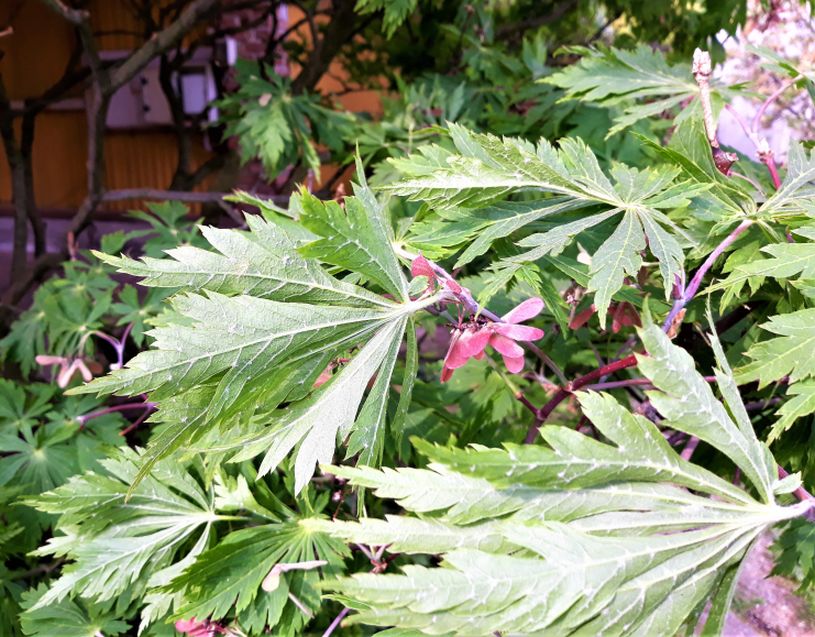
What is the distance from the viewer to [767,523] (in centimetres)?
41

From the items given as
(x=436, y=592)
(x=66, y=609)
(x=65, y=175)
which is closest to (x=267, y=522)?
(x=66, y=609)

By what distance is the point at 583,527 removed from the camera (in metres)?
0.40

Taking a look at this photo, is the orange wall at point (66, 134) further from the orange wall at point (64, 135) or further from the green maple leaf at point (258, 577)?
the green maple leaf at point (258, 577)

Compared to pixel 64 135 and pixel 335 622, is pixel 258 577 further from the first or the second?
pixel 64 135

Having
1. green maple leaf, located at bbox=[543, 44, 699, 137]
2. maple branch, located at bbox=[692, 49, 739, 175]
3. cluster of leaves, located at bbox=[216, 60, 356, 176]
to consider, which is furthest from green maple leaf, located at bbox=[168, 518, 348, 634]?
cluster of leaves, located at bbox=[216, 60, 356, 176]

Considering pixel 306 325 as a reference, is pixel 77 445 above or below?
below

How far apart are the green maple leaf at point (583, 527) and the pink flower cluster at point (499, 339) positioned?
0.28ft

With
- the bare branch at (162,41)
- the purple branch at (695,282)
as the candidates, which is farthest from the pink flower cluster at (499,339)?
the bare branch at (162,41)

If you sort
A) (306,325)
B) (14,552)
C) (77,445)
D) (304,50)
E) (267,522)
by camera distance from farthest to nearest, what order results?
(304,50)
(77,445)
(14,552)
(267,522)
(306,325)

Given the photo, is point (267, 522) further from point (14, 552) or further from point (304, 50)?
point (304, 50)

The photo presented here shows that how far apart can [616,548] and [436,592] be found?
11 cm

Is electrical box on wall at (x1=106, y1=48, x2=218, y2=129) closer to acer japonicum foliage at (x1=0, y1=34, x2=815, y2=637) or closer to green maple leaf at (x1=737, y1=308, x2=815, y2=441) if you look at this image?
acer japonicum foliage at (x1=0, y1=34, x2=815, y2=637)

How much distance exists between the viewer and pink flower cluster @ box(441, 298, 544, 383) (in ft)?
1.65

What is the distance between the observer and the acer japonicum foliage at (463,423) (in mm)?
385
